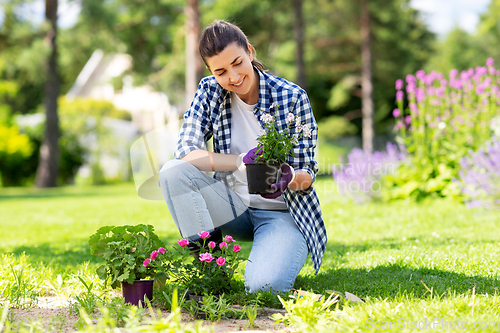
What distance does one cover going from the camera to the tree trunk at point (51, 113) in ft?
36.1

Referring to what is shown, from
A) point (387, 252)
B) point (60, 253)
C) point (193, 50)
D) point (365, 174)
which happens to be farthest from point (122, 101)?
point (387, 252)

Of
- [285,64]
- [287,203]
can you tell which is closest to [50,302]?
[287,203]

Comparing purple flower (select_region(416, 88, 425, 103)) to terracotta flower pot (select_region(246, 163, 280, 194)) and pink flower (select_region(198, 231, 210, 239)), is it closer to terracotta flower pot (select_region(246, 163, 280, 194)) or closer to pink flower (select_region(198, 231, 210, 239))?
terracotta flower pot (select_region(246, 163, 280, 194))

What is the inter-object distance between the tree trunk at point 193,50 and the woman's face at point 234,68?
7.53m

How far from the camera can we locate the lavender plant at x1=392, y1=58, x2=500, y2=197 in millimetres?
4773

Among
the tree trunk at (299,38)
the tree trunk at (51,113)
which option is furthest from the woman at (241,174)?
the tree trunk at (299,38)

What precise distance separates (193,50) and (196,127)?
318 inches

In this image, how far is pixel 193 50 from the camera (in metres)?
9.89

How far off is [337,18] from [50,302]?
50.3ft

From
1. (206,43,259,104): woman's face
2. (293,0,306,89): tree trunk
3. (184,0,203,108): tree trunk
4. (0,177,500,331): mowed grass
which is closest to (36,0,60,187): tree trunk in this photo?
(184,0,203,108): tree trunk

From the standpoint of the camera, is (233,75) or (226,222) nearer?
(233,75)

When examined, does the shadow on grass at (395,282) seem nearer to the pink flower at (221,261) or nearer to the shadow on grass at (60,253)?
the pink flower at (221,261)

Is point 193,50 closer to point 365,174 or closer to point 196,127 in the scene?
point 365,174

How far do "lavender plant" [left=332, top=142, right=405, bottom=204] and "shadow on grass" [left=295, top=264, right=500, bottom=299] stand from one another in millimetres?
3043
